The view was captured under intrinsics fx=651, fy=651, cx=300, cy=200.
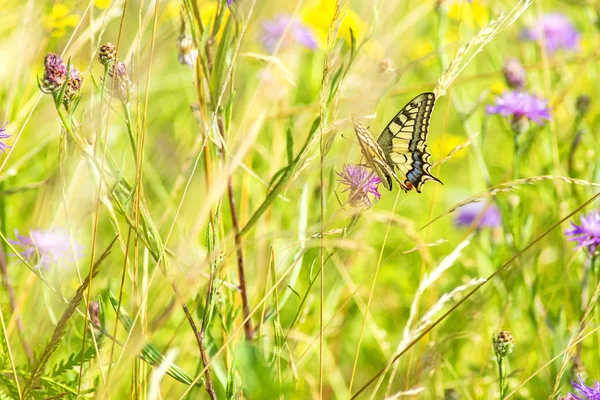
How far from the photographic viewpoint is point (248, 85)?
264 centimetres

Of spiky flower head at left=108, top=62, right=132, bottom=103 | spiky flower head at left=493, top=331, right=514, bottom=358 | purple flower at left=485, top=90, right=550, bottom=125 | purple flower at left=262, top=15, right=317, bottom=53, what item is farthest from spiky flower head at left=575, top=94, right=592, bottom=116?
spiky flower head at left=108, top=62, right=132, bottom=103

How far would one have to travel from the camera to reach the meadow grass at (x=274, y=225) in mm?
1033

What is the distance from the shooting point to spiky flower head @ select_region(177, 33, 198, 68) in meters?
1.21

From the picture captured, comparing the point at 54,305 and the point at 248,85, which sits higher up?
the point at 248,85

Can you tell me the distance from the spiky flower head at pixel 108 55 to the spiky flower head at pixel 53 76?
68 millimetres

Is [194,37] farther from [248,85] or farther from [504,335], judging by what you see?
[248,85]

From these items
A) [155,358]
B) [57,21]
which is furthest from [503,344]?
[57,21]

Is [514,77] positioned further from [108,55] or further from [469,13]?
[108,55]

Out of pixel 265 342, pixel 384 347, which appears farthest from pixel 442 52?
pixel 265 342

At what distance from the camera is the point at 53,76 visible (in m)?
1.08

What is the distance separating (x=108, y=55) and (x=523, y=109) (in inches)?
45.3

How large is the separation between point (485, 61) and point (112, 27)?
2.02 metres

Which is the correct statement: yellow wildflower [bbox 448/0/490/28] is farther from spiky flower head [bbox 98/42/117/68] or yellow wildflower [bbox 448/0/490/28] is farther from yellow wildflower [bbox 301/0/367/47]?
spiky flower head [bbox 98/42/117/68]

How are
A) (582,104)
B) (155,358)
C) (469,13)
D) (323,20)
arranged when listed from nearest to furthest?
(155,358), (582,104), (469,13), (323,20)
